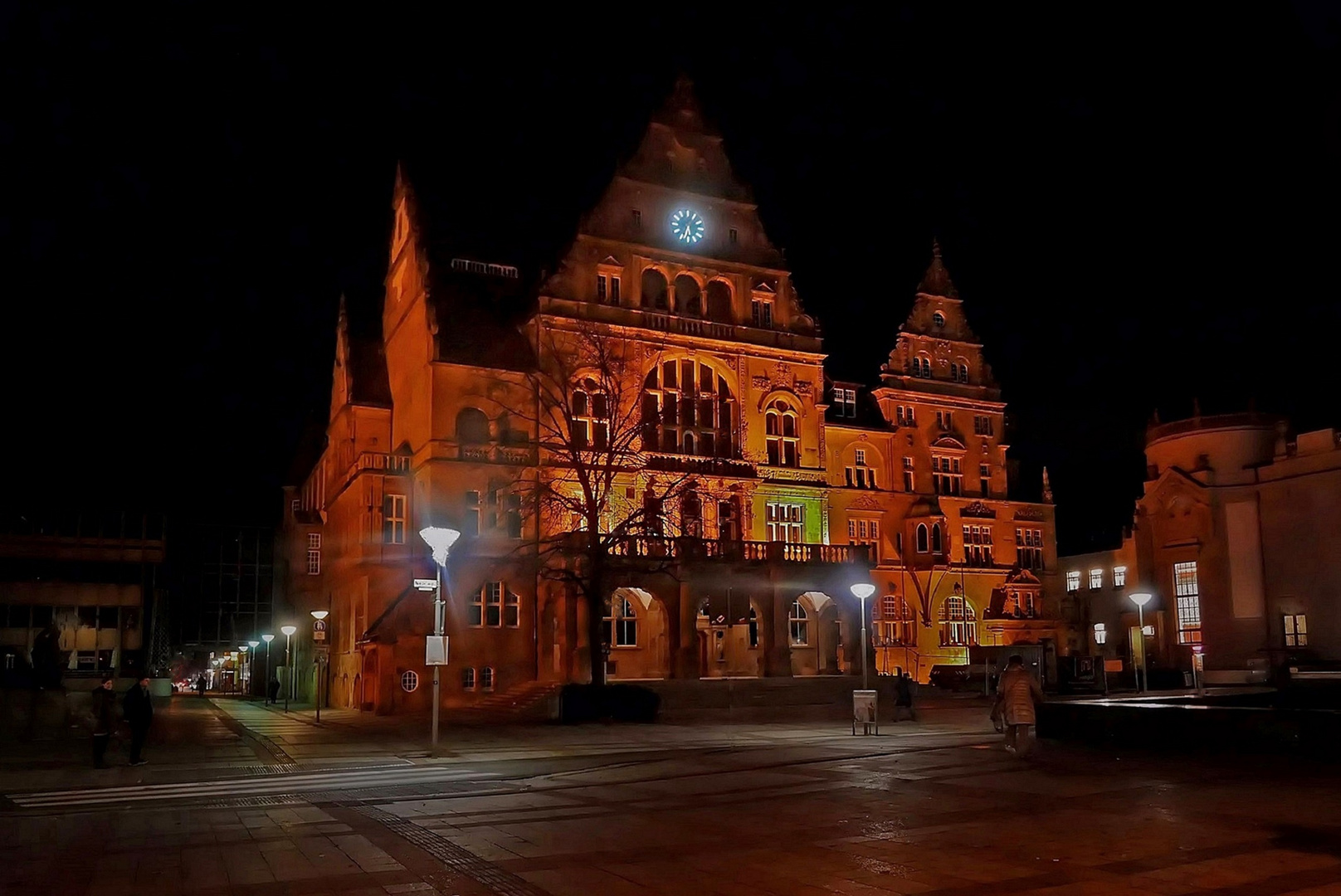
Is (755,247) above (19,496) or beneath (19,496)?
above

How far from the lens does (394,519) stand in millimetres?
53062

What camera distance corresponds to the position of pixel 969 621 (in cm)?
6600

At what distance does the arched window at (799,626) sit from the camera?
60.4m

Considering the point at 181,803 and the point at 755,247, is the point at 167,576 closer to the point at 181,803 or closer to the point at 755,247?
the point at 755,247

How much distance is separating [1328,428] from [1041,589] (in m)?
17.7

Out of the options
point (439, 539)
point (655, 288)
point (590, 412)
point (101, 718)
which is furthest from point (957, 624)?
point (101, 718)

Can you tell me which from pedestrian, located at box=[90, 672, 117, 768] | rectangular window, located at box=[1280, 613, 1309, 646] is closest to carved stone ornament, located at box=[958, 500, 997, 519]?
rectangular window, located at box=[1280, 613, 1309, 646]

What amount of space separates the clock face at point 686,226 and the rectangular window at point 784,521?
13433 mm

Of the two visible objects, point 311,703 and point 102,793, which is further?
point 311,703

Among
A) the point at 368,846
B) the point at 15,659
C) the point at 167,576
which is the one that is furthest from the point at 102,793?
the point at 167,576

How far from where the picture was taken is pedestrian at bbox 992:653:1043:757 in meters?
22.6

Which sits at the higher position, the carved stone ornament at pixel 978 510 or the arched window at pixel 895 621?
the carved stone ornament at pixel 978 510

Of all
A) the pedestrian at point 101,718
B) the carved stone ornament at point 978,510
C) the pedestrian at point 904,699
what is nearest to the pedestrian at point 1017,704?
the pedestrian at point 904,699

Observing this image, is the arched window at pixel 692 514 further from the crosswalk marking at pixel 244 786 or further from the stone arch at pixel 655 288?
the crosswalk marking at pixel 244 786
